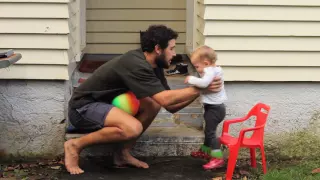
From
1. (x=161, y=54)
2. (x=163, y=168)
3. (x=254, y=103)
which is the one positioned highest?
(x=161, y=54)

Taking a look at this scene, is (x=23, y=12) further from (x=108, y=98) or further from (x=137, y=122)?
(x=137, y=122)

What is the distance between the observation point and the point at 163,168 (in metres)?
5.61

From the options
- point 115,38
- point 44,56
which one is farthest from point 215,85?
point 115,38

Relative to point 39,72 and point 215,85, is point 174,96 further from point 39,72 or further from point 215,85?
point 39,72

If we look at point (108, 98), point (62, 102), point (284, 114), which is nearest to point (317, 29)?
point (284, 114)

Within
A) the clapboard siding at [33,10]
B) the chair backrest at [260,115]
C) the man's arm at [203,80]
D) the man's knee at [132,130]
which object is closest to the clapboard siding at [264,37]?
the chair backrest at [260,115]

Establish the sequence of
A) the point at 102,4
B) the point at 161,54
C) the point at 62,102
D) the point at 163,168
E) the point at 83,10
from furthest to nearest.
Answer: the point at 102,4 < the point at 83,10 < the point at 62,102 < the point at 163,168 < the point at 161,54

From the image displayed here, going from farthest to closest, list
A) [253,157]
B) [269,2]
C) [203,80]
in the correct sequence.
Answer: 1. [269,2]
2. [253,157]
3. [203,80]

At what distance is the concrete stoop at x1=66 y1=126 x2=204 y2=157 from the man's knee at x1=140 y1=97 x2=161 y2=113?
0.51 metres

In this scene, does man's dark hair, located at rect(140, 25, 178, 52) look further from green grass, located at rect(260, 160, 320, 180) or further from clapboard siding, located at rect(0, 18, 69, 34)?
green grass, located at rect(260, 160, 320, 180)

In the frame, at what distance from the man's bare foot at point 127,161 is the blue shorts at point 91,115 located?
1.30ft

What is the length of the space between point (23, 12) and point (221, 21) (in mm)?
1974

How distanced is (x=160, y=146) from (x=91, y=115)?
0.93m

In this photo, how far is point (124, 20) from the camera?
798 centimetres
